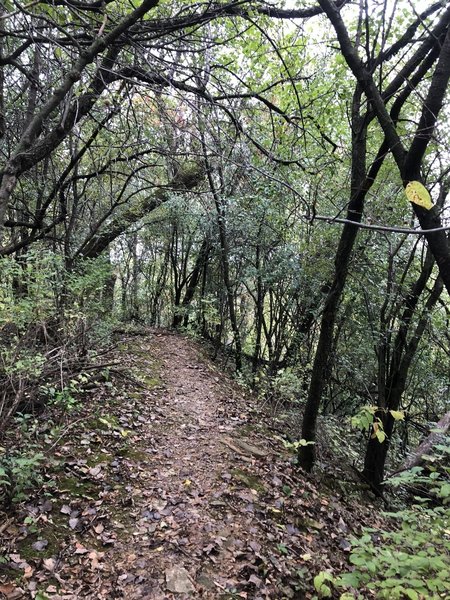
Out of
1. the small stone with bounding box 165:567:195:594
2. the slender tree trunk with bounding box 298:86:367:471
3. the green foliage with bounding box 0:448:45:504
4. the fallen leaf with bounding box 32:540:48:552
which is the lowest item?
the small stone with bounding box 165:567:195:594

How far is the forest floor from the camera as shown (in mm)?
2948

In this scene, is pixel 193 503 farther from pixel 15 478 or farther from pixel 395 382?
pixel 395 382

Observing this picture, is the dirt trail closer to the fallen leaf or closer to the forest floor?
the forest floor

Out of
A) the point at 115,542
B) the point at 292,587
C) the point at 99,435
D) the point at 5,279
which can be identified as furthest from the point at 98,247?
the point at 292,587

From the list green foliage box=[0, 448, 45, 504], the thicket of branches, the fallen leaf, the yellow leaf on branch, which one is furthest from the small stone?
the yellow leaf on branch

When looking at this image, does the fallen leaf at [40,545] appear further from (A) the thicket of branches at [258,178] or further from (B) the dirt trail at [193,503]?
(A) the thicket of branches at [258,178]

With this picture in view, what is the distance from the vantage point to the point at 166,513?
3715 millimetres

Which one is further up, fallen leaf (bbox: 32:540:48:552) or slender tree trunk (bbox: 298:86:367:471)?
slender tree trunk (bbox: 298:86:367:471)

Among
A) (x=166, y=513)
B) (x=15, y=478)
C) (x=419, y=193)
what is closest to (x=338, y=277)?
(x=419, y=193)

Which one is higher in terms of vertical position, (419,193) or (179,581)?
(419,193)

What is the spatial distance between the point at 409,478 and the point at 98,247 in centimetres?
812

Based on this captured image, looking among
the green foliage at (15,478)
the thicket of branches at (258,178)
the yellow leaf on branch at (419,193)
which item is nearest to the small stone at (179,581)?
the green foliage at (15,478)

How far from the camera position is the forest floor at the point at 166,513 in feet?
9.67

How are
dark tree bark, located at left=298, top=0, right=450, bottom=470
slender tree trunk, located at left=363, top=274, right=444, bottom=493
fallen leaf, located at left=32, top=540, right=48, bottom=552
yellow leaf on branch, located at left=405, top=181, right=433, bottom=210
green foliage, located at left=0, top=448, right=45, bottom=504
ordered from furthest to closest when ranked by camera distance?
slender tree trunk, located at left=363, top=274, right=444, bottom=493
green foliage, located at left=0, top=448, right=45, bottom=504
fallen leaf, located at left=32, top=540, right=48, bottom=552
dark tree bark, located at left=298, top=0, right=450, bottom=470
yellow leaf on branch, located at left=405, top=181, right=433, bottom=210
